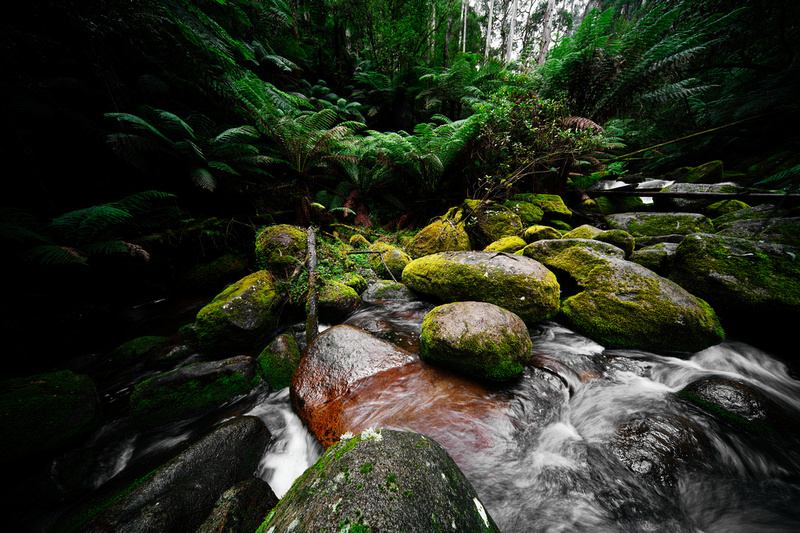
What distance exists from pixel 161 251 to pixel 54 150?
6.41ft

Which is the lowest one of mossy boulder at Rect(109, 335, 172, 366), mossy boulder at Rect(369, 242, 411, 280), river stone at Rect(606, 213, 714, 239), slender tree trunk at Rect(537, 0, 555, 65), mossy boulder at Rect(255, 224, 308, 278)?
mossy boulder at Rect(109, 335, 172, 366)

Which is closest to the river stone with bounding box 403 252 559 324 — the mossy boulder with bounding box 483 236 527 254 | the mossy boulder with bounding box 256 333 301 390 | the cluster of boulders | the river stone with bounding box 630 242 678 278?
the cluster of boulders

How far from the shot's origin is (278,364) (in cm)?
250

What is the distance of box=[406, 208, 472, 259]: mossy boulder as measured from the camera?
4.75 m

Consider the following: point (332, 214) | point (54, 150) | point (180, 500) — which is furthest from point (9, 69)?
point (180, 500)

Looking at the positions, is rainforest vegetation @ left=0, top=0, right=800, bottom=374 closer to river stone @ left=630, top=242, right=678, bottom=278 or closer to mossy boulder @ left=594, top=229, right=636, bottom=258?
river stone @ left=630, top=242, right=678, bottom=278

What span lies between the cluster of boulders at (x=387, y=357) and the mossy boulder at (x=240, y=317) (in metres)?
0.02

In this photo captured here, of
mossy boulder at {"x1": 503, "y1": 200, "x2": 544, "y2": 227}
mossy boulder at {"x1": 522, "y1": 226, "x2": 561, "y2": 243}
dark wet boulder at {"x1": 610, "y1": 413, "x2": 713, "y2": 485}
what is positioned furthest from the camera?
mossy boulder at {"x1": 503, "y1": 200, "x2": 544, "y2": 227}

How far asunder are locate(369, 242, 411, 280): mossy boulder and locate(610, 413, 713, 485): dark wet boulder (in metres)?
3.50

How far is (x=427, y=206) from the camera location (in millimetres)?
6691

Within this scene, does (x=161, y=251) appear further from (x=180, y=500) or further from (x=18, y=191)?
(x=180, y=500)

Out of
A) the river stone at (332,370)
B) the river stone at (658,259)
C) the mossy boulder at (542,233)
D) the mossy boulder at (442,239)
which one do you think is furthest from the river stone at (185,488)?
the river stone at (658,259)

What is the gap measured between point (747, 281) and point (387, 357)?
12.2 feet

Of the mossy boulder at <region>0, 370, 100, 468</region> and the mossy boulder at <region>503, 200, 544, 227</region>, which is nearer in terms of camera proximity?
the mossy boulder at <region>0, 370, 100, 468</region>
